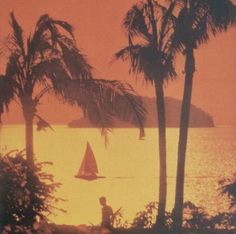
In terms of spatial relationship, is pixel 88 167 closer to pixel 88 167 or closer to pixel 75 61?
pixel 88 167

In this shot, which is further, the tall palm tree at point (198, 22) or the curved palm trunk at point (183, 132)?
the curved palm trunk at point (183, 132)

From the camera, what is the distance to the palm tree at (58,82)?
15.1 metres

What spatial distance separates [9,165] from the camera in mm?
12531

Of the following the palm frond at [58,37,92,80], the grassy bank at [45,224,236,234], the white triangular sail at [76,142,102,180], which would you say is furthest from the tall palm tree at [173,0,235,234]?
the white triangular sail at [76,142,102,180]

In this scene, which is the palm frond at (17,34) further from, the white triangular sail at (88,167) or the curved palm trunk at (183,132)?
the white triangular sail at (88,167)

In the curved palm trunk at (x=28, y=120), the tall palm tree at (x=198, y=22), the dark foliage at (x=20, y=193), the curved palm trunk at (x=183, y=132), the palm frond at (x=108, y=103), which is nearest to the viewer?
the dark foliage at (x=20, y=193)

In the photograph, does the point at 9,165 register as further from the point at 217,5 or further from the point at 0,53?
the point at 217,5

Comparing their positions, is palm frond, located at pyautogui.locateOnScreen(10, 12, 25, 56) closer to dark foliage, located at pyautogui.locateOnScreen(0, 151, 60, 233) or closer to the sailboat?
dark foliage, located at pyautogui.locateOnScreen(0, 151, 60, 233)

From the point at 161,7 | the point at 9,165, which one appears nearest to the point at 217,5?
the point at 161,7

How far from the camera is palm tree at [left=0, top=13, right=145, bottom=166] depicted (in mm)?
15117

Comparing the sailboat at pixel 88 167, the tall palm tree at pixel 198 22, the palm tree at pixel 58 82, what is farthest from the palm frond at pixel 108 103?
the sailboat at pixel 88 167

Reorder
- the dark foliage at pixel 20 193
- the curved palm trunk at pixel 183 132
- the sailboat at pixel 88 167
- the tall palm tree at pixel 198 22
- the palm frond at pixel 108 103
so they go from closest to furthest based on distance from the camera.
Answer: the dark foliage at pixel 20 193
the palm frond at pixel 108 103
the tall palm tree at pixel 198 22
the curved palm trunk at pixel 183 132
the sailboat at pixel 88 167

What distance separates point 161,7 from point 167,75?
2.43 meters

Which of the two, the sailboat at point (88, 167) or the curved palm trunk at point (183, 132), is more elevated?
the curved palm trunk at point (183, 132)
